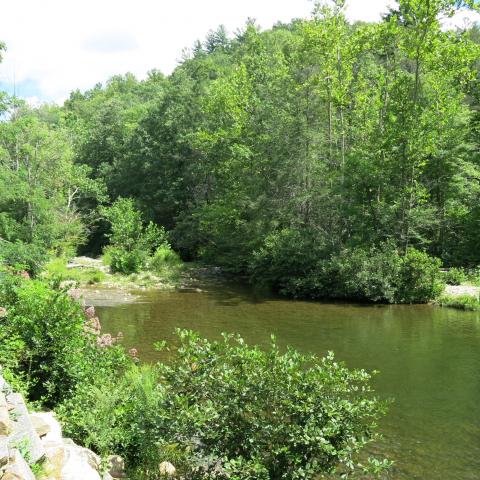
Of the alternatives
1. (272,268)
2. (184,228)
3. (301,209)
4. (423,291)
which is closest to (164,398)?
(423,291)

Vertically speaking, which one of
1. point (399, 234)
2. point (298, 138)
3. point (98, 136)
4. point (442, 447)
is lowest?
point (442, 447)

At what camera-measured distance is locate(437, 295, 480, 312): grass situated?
2069 cm

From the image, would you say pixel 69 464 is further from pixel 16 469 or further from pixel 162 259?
pixel 162 259

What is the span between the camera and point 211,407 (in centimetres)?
599

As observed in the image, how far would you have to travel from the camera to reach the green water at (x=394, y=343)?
346 inches

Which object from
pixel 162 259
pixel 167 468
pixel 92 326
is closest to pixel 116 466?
pixel 167 468

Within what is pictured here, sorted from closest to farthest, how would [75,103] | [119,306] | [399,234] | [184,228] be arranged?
[119,306] < [399,234] < [184,228] < [75,103]

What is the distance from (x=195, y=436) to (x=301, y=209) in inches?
882

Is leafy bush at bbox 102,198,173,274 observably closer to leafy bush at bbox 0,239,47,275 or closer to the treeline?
the treeline

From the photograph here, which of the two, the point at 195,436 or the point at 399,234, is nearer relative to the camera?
the point at 195,436

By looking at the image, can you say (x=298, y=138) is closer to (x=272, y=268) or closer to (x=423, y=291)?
(x=272, y=268)

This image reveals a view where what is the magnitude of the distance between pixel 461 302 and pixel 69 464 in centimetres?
1903

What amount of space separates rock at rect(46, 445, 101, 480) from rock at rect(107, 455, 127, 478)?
2.56ft

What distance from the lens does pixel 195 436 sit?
240 inches
